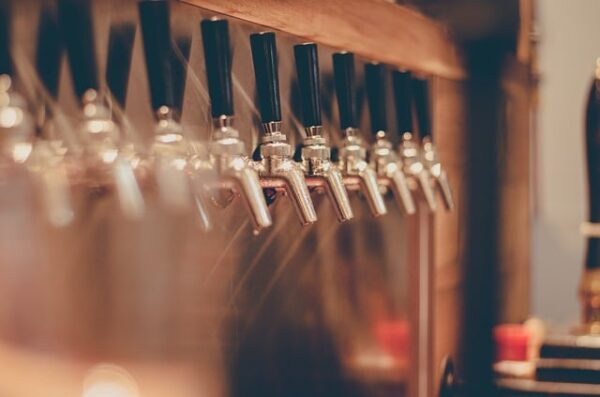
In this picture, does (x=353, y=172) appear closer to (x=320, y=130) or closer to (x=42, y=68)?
(x=320, y=130)

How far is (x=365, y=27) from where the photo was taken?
2268 mm

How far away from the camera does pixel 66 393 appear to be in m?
1.48

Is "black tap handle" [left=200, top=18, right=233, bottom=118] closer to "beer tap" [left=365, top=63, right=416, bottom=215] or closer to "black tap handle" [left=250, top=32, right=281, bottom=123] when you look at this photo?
"black tap handle" [left=250, top=32, right=281, bottom=123]

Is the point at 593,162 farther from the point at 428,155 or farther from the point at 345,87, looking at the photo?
the point at 345,87

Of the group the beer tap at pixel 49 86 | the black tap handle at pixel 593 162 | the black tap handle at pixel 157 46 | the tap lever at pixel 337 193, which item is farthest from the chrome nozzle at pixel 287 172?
the black tap handle at pixel 593 162

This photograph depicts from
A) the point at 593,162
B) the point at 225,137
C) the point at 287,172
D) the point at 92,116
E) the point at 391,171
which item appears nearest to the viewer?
the point at 92,116

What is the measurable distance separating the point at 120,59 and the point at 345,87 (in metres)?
0.53

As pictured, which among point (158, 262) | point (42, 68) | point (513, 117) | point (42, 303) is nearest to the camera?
point (42, 68)

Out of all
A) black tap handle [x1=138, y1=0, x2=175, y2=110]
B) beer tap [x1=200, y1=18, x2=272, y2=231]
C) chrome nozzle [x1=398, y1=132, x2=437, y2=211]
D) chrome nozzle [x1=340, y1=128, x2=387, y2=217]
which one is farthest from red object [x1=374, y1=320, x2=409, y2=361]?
black tap handle [x1=138, y1=0, x2=175, y2=110]

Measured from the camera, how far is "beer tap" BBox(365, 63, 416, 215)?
1965mm

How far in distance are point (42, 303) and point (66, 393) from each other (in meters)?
0.17

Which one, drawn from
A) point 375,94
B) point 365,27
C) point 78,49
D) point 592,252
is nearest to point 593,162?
point 592,252

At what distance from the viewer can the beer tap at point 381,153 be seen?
1965 millimetres

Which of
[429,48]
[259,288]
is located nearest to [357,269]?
[259,288]
